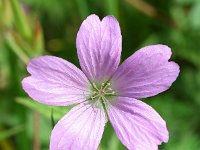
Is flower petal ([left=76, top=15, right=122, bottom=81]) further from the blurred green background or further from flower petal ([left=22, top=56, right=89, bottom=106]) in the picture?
the blurred green background

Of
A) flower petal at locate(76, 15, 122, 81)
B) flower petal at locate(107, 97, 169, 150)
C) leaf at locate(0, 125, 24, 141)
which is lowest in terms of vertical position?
leaf at locate(0, 125, 24, 141)

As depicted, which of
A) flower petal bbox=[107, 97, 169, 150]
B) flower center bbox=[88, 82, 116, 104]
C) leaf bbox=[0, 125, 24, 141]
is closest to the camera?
flower petal bbox=[107, 97, 169, 150]

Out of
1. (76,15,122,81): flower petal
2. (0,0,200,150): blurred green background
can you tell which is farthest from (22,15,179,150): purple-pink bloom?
(0,0,200,150): blurred green background

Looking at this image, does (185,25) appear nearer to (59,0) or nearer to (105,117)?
(59,0)

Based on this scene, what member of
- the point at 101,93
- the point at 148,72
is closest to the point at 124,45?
the point at 101,93

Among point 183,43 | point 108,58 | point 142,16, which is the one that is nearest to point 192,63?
point 183,43

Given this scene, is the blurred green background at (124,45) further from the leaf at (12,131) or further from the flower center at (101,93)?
the flower center at (101,93)
